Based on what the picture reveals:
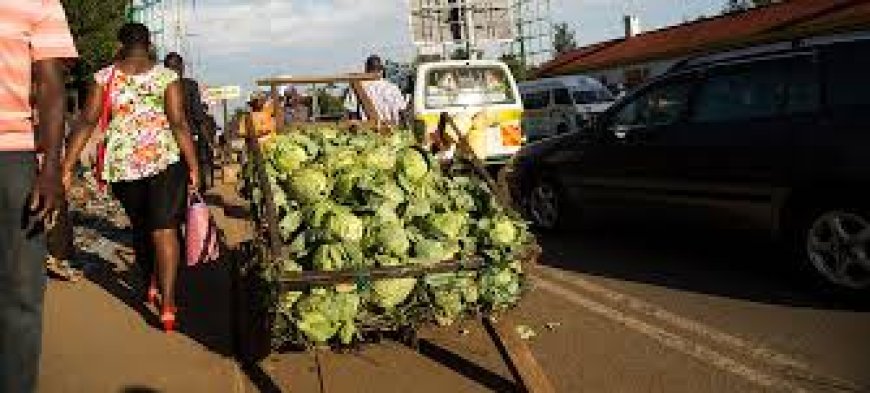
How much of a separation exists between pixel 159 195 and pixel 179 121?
0.48 m

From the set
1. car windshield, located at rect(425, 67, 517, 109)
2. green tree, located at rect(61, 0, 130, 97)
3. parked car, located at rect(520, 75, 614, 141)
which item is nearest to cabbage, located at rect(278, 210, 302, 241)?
car windshield, located at rect(425, 67, 517, 109)

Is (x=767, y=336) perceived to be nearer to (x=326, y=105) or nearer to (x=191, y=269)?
(x=191, y=269)

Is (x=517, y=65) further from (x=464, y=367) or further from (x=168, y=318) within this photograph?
(x=464, y=367)

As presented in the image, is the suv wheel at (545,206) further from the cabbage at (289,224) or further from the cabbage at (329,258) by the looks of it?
the cabbage at (329,258)

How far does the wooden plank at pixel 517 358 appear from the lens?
4461 millimetres

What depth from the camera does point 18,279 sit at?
138 inches

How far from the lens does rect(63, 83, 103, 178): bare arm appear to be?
6297mm

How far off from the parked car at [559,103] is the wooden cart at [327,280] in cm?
1948

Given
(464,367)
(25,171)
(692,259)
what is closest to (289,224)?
(464,367)

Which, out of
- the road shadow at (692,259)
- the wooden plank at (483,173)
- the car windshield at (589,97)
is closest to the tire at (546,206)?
the road shadow at (692,259)

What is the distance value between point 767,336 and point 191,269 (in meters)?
4.82

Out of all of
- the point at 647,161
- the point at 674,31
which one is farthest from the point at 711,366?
the point at 674,31

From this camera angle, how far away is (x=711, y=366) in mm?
5328

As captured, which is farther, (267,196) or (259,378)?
(259,378)
